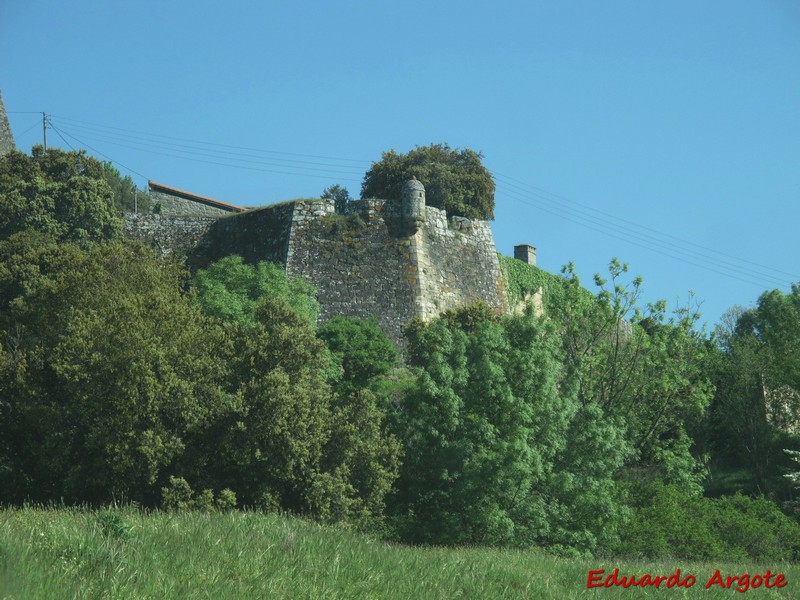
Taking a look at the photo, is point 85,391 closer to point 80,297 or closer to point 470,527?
point 80,297

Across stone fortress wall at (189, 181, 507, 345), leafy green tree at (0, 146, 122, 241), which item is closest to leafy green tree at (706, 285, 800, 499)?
stone fortress wall at (189, 181, 507, 345)

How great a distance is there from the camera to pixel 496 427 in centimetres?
2341

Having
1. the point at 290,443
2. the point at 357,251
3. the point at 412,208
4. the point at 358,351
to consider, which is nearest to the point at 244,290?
the point at 358,351

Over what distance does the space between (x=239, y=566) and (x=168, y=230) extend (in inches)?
1184

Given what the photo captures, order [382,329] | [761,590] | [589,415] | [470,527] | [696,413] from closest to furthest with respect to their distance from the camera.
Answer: [761,590], [470,527], [589,415], [696,413], [382,329]

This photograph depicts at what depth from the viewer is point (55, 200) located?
3341 centimetres

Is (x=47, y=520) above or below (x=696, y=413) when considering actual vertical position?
below

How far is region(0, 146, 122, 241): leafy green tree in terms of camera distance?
32.9 m

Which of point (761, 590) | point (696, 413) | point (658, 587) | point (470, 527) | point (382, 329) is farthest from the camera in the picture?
point (382, 329)

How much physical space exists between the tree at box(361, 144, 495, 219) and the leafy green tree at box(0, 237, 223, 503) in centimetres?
2346

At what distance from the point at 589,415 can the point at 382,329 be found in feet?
36.1

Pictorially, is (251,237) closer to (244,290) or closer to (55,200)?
(244,290)

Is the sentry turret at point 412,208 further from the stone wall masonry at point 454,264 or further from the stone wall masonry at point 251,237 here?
the stone wall masonry at point 251,237

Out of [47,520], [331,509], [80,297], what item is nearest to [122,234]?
[80,297]
